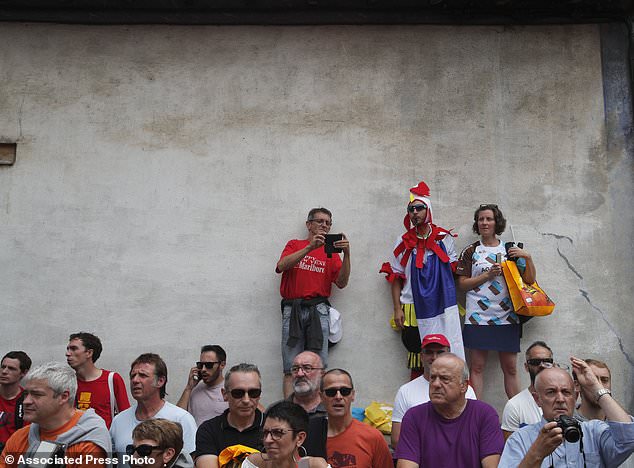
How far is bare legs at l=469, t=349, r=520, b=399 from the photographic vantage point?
729 cm

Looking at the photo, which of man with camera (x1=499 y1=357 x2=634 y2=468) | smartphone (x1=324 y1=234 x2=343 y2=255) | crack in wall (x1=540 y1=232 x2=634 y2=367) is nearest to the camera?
man with camera (x1=499 y1=357 x2=634 y2=468)

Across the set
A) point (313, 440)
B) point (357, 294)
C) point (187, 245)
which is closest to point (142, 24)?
point (187, 245)

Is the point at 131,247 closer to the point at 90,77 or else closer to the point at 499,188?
the point at 90,77

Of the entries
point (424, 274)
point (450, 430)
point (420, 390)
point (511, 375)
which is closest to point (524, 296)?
point (511, 375)

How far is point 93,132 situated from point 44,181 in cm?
72

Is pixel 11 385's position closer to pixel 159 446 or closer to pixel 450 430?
pixel 159 446

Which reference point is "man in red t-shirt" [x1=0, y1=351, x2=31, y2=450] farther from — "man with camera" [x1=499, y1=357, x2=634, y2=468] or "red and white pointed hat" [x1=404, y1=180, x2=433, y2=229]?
"man with camera" [x1=499, y1=357, x2=634, y2=468]

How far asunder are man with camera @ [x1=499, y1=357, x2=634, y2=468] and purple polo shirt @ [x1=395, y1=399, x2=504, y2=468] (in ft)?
1.32

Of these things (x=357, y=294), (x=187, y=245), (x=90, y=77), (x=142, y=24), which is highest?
(x=142, y=24)

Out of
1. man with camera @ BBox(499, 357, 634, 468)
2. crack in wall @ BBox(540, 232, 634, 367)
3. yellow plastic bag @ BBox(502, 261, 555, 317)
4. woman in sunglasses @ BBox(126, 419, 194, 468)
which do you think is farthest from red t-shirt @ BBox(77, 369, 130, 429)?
crack in wall @ BBox(540, 232, 634, 367)

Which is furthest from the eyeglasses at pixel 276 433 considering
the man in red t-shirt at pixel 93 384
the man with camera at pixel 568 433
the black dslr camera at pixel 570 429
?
the man in red t-shirt at pixel 93 384

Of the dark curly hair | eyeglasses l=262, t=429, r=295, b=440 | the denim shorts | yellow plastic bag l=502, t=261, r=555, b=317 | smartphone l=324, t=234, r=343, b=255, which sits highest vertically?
the dark curly hair

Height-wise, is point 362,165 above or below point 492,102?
below

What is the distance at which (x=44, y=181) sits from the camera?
315 inches
